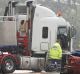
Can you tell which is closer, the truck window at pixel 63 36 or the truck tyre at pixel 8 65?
the truck tyre at pixel 8 65

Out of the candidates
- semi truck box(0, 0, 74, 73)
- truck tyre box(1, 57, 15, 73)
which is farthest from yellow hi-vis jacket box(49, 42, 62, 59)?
truck tyre box(1, 57, 15, 73)

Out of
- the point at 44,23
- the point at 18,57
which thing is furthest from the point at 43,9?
the point at 18,57

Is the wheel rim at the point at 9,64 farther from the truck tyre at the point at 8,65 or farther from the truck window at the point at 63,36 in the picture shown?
the truck window at the point at 63,36

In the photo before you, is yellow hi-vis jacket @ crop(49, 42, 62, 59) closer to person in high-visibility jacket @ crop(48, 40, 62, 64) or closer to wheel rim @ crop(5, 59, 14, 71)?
person in high-visibility jacket @ crop(48, 40, 62, 64)

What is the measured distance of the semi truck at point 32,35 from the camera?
65.9 feet

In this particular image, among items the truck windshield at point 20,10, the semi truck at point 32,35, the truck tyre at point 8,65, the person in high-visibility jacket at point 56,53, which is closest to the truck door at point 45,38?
the semi truck at point 32,35

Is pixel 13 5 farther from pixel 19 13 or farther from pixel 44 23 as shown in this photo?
pixel 44 23

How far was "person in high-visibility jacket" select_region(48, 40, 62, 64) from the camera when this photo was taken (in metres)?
19.0

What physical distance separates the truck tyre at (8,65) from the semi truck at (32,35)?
0.39m

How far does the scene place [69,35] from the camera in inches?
819

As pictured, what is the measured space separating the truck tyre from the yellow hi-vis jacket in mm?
1807

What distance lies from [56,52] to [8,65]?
7.56ft

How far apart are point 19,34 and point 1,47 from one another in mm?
1181

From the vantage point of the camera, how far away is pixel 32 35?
67.3ft
